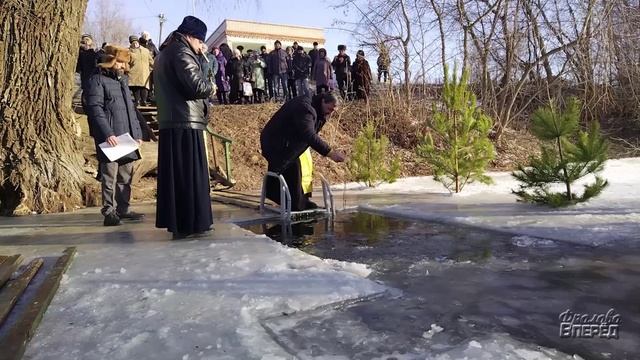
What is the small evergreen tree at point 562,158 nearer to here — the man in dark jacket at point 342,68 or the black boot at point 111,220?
the black boot at point 111,220

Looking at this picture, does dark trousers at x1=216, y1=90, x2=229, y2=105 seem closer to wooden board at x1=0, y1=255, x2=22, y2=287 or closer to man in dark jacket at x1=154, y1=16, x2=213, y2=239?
man in dark jacket at x1=154, y1=16, x2=213, y2=239

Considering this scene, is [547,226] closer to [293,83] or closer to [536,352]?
[536,352]

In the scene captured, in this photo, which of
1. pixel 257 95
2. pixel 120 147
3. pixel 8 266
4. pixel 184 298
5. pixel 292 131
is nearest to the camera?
pixel 184 298

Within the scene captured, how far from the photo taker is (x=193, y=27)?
4277 mm

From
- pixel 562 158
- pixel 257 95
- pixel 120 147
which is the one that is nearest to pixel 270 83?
pixel 257 95

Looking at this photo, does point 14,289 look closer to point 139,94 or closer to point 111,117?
point 111,117

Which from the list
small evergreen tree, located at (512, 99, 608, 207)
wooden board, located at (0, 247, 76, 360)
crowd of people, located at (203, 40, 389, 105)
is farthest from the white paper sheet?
crowd of people, located at (203, 40, 389, 105)

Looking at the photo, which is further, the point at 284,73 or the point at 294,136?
the point at 284,73

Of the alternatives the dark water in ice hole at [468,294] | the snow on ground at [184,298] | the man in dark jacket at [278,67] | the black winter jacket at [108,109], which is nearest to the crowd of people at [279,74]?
the man in dark jacket at [278,67]

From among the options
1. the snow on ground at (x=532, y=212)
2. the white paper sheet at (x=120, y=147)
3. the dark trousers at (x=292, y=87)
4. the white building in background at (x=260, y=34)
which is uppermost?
the white building in background at (x=260, y=34)

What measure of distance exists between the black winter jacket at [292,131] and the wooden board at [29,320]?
2626 millimetres

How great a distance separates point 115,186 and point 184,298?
2.91 metres

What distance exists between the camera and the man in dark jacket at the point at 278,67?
14.7 meters

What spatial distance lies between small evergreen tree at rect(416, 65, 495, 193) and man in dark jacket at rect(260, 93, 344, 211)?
210 centimetres
